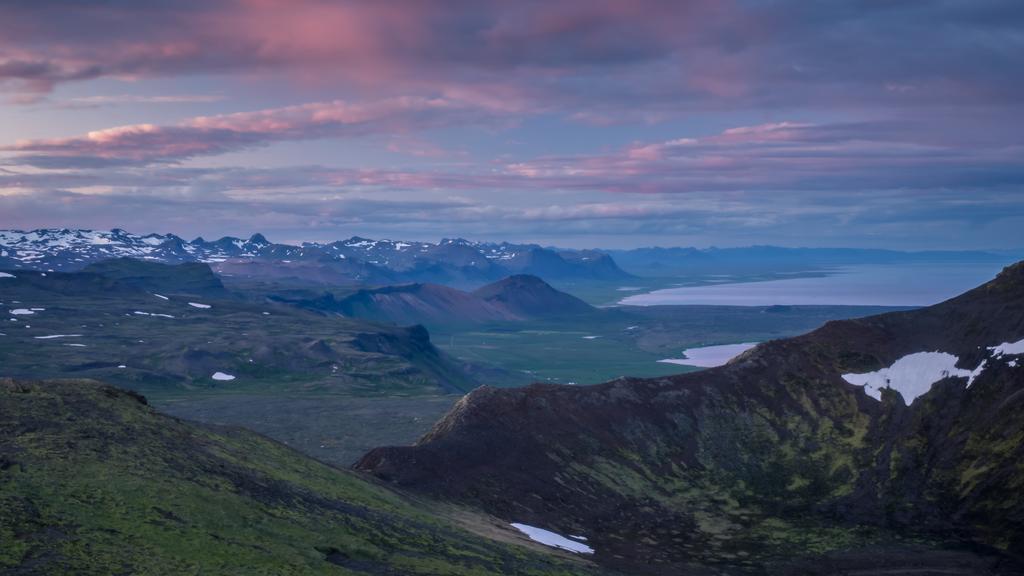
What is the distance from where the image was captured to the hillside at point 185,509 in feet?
153

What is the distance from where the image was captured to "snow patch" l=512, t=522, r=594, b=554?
78.8m

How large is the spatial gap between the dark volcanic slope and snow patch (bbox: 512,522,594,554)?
184 centimetres

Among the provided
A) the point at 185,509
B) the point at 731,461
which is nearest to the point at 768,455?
the point at 731,461

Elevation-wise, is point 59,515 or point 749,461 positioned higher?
point 59,515

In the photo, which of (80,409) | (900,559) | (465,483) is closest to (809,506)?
(900,559)

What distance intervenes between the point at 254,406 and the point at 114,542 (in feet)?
476

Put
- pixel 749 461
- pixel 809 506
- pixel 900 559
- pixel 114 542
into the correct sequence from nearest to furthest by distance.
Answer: pixel 114 542, pixel 900 559, pixel 809 506, pixel 749 461

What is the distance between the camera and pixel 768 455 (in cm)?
11069

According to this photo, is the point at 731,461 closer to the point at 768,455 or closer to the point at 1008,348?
the point at 768,455

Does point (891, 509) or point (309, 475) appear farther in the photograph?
point (891, 509)

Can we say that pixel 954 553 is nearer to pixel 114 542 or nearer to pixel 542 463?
pixel 542 463

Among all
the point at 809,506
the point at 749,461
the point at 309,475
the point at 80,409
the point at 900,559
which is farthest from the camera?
the point at 749,461

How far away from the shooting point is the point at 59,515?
4838 cm

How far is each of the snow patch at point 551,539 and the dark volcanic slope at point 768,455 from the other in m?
1.84
